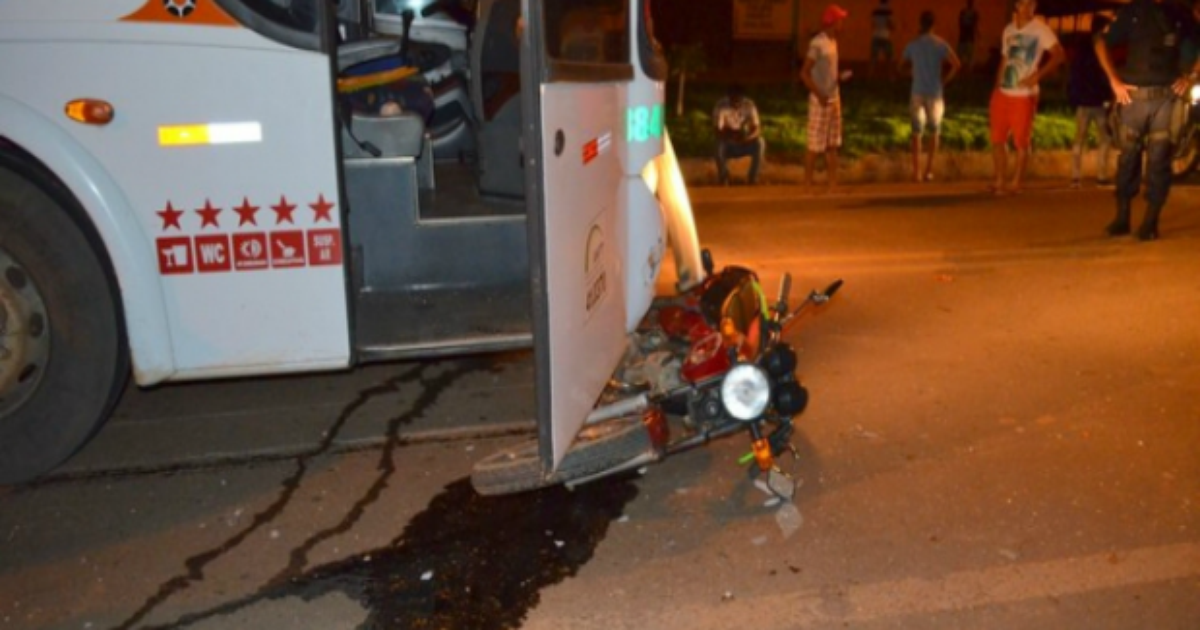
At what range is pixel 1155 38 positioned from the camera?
866cm

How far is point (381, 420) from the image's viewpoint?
551 centimetres

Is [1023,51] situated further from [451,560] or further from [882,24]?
[882,24]

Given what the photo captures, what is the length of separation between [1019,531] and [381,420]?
9.34ft

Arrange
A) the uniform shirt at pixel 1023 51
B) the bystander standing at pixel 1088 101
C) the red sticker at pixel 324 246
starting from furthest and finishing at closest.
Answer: the bystander standing at pixel 1088 101, the uniform shirt at pixel 1023 51, the red sticker at pixel 324 246

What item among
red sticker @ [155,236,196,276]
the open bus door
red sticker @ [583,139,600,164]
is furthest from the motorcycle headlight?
red sticker @ [155,236,196,276]

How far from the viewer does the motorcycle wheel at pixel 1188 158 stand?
1217cm

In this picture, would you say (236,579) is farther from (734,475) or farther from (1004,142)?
(1004,142)

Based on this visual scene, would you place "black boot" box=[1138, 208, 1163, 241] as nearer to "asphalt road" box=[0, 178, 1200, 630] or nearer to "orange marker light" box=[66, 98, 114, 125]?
"asphalt road" box=[0, 178, 1200, 630]

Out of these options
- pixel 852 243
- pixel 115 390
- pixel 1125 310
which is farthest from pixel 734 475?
pixel 852 243

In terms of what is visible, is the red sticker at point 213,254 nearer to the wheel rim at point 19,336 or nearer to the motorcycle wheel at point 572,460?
the wheel rim at point 19,336

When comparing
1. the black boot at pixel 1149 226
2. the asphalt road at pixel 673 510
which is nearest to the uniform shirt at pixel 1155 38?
the black boot at pixel 1149 226

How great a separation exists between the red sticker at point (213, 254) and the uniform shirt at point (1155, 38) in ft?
23.5

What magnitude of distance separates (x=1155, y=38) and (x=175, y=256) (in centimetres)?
735

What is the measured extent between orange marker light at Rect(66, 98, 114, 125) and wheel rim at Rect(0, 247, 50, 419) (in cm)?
63
